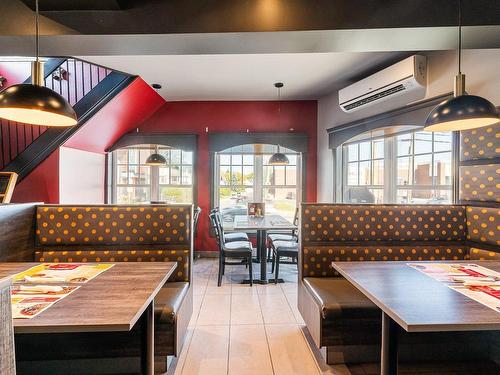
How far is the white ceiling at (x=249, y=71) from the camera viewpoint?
11.6 feet

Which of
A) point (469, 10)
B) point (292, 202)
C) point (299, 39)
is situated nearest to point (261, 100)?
point (292, 202)

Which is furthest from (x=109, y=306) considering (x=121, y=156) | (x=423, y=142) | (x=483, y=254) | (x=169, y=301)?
(x=121, y=156)

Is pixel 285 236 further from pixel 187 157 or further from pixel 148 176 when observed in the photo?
pixel 148 176

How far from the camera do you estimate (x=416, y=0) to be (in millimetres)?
2189

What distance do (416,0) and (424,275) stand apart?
2.01m

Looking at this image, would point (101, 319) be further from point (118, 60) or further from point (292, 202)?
point (292, 202)

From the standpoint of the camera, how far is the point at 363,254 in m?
2.54

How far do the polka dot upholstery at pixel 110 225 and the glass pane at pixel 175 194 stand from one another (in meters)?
3.11

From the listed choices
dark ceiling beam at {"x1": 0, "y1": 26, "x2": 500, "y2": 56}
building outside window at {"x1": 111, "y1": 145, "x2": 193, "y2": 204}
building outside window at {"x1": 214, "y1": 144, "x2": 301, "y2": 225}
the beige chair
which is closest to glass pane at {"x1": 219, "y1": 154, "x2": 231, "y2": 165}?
building outside window at {"x1": 214, "y1": 144, "x2": 301, "y2": 225}

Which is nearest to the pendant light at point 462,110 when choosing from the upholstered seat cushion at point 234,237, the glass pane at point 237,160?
the upholstered seat cushion at point 234,237

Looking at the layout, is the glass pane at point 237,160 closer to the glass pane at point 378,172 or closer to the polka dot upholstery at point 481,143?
the glass pane at point 378,172

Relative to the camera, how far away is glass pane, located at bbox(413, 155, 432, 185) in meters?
3.42

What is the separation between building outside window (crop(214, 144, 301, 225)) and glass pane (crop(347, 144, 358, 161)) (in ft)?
3.38

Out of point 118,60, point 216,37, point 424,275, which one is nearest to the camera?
point 424,275
